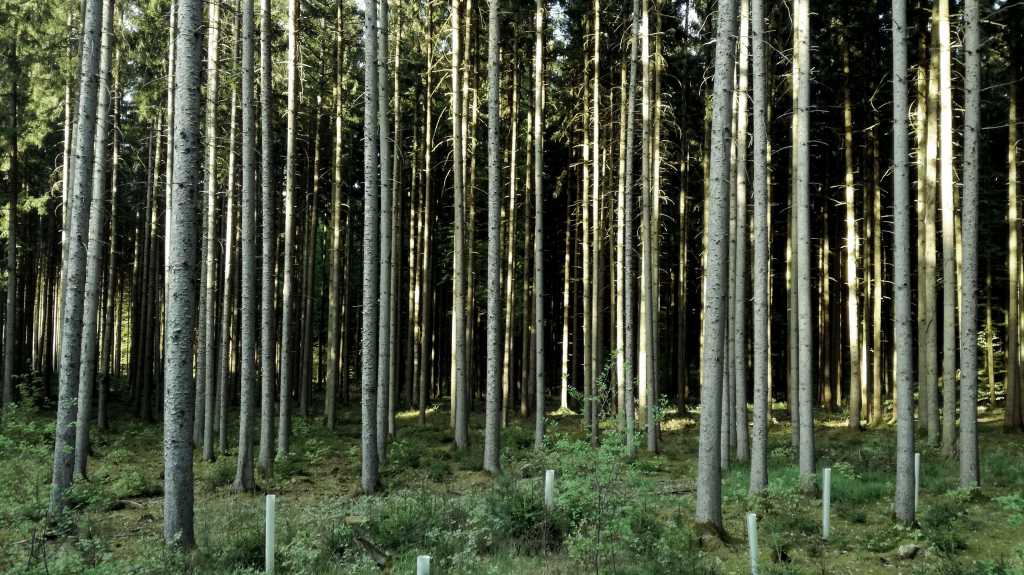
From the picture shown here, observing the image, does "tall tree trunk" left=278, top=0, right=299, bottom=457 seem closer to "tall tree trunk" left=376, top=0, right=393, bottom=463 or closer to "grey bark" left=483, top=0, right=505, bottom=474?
"tall tree trunk" left=376, top=0, right=393, bottom=463

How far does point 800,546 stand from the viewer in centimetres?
930

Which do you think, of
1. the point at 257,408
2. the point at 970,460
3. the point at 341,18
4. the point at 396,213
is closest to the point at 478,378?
the point at 257,408

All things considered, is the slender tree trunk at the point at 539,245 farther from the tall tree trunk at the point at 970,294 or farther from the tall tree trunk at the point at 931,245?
the tall tree trunk at the point at 931,245

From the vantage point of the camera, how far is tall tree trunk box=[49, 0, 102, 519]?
995 centimetres

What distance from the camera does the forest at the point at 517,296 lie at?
8.38 metres

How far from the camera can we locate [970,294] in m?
11.6

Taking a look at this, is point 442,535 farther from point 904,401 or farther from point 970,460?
point 970,460

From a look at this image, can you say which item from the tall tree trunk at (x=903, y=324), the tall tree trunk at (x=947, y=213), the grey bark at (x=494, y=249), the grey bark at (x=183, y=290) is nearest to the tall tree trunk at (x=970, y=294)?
the tall tree trunk at (x=947, y=213)

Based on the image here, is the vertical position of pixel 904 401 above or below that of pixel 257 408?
above

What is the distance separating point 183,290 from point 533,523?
5612mm

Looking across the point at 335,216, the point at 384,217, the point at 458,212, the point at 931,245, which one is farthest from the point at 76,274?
the point at 931,245

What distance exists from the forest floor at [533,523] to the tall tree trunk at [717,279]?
2.01 ft

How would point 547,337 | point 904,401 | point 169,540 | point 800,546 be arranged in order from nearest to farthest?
point 169,540, point 800,546, point 904,401, point 547,337

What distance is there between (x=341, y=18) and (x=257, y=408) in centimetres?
1938
